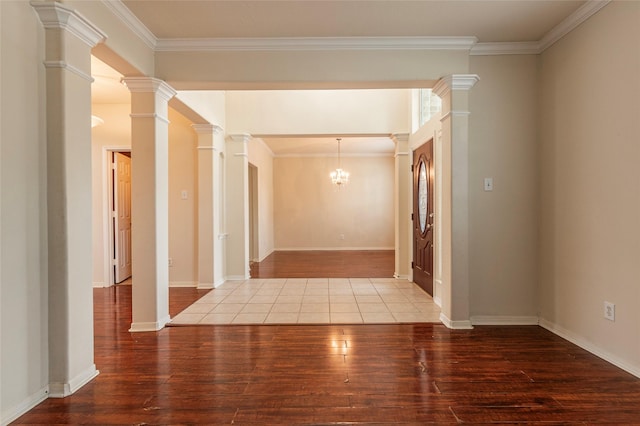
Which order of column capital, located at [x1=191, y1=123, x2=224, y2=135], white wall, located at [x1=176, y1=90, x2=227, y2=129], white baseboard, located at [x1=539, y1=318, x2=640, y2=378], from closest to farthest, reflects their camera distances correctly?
1. white baseboard, located at [x1=539, y1=318, x2=640, y2=378]
2. white wall, located at [x1=176, y1=90, x2=227, y2=129]
3. column capital, located at [x1=191, y1=123, x2=224, y2=135]

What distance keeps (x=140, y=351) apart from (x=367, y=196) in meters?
8.25

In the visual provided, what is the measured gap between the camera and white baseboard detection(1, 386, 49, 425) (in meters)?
2.00

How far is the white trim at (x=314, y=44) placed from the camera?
11.5 ft

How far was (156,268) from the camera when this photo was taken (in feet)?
11.7

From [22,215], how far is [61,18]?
1215mm

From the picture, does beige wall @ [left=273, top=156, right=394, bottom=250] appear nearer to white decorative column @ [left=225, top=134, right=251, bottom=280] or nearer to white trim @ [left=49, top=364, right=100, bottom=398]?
white decorative column @ [left=225, top=134, right=251, bottom=280]

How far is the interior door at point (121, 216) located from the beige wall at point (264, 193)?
7.89 ft

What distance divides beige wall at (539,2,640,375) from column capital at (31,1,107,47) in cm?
372

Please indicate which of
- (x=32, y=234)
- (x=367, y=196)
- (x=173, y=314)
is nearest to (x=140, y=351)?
(x=173, y=314)

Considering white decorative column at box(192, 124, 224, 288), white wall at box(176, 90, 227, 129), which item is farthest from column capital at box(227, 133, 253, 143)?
white decorative column at box(192, 124, 224, 288)

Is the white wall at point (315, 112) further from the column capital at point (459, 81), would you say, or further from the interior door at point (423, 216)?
the column capital at point (459, 81)

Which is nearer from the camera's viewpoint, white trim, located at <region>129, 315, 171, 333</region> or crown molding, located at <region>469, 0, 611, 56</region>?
crown molding, located at <region>469, 0, 611, 56</region>

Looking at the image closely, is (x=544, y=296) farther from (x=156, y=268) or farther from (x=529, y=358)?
(x=156, y=268)

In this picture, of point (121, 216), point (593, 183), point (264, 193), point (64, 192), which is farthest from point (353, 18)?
point (264, 193)
